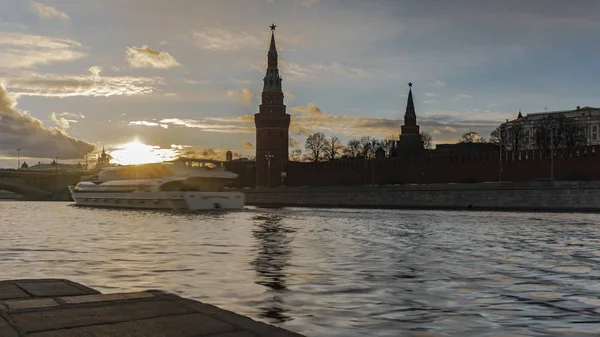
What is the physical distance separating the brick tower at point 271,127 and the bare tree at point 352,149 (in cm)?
1800

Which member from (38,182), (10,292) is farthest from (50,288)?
(38,182)

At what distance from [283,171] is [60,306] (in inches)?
3109

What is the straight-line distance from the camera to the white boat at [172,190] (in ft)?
142

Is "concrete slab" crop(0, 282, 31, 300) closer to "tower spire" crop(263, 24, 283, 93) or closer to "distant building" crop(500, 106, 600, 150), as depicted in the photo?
"distant building" crop(500, 106, 600, 150)

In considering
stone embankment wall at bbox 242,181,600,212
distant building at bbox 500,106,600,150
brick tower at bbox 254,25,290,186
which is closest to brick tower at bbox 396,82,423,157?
distant building at bbox 500,106,600,150

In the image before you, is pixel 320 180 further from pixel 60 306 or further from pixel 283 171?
pixel 60 306

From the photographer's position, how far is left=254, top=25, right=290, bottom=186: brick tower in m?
85.9

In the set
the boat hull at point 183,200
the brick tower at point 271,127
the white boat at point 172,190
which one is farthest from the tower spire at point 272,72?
the boat hull at point 183,200

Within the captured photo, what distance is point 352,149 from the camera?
10481 centimetres

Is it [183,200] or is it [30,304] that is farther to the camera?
[183,200]

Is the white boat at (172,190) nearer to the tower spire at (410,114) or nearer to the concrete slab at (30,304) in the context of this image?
the concrete slab at (30,304)

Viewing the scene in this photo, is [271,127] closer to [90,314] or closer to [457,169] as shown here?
[457,169]

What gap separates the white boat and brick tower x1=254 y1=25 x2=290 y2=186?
33.6 m

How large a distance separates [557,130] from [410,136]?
1911 cm
